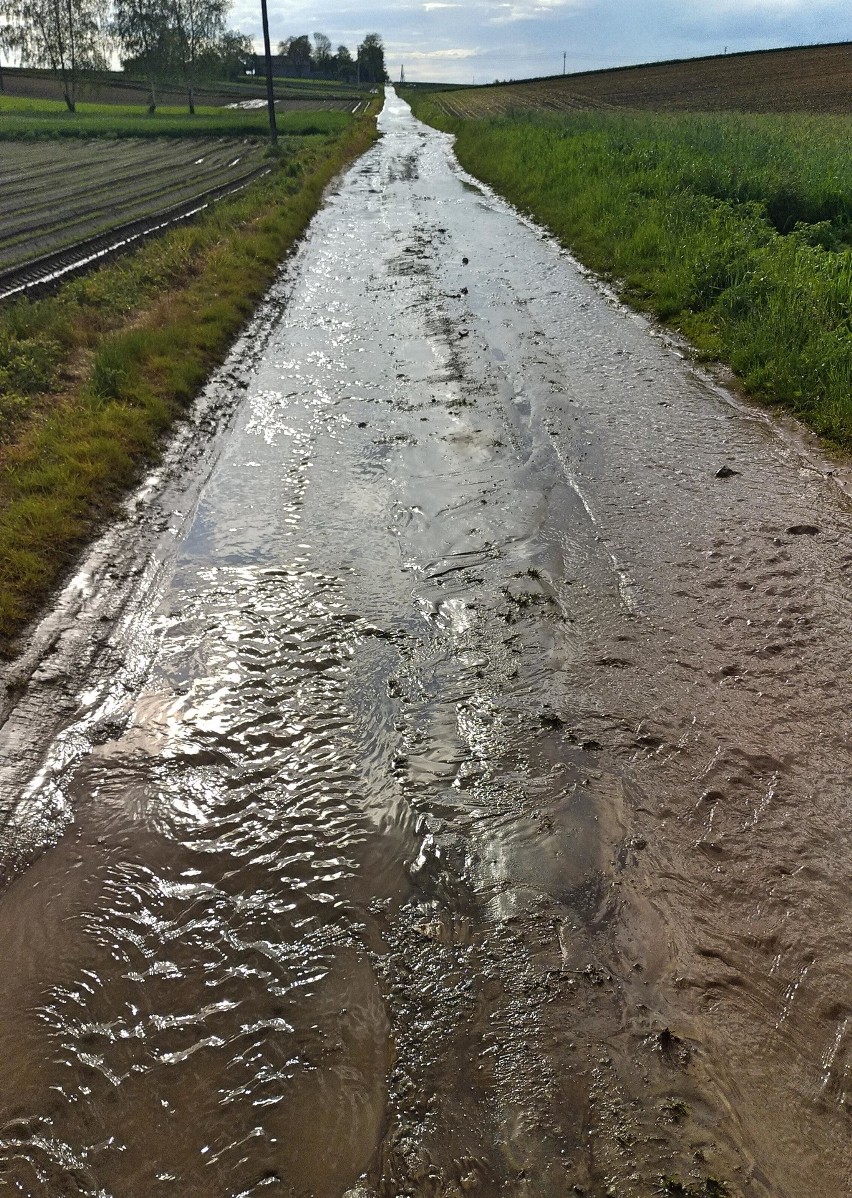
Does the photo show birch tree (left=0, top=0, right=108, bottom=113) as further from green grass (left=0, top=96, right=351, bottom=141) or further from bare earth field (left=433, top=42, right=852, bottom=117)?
bare earth field (left=433, top=42, right=852, bottom=117)

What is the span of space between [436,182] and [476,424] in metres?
21.5

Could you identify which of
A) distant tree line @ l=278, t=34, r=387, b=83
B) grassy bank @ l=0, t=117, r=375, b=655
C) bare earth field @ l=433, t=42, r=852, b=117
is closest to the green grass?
bare earth field @ l=433, t=42, r=852, b=117

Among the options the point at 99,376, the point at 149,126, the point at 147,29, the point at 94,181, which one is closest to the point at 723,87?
the point at 149,126

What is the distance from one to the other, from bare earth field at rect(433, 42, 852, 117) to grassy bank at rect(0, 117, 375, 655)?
3397 cm

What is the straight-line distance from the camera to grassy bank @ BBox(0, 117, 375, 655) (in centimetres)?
584

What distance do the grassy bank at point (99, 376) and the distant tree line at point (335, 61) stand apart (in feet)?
433

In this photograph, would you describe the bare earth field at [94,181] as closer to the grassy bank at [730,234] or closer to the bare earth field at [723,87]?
the grassy bank at [730,234]

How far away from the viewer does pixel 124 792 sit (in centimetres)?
386

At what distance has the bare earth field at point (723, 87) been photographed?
40.6 metres

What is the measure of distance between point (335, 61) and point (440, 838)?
494 feet

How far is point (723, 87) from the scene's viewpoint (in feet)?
161

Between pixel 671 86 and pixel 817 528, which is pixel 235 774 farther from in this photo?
pixel 671 86

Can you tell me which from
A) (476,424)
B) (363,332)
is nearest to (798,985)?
(476,424)

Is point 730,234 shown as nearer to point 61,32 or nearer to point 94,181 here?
point 94,181
